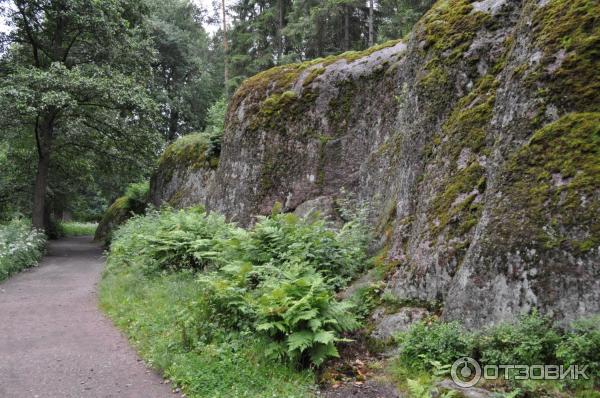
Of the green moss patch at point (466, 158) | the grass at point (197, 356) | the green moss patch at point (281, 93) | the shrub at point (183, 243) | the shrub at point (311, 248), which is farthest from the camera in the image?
the green moss patch at point (281, 93)

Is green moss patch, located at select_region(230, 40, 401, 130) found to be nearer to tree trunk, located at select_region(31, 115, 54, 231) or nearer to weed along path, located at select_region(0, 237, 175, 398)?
weed along path, located at select_region(0, 237, 175, 398)

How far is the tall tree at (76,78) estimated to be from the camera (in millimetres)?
16016

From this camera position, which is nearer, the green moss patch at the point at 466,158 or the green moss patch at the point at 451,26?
the green moss patch at the point at 466,158

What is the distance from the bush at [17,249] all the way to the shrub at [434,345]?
1134 centimetres

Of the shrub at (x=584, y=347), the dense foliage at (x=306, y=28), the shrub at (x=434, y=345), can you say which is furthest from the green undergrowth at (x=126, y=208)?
the shrub at (x=584, y=347)

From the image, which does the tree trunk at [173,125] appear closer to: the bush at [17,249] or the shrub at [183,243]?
the bush at [17,249]

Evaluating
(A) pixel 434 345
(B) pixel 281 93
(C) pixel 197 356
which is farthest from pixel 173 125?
(A) pixel 434 345

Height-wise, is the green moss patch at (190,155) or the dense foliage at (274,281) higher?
the green moss patch at (190,155)

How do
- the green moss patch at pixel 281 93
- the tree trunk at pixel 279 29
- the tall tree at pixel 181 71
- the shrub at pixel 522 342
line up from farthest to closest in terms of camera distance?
the tall tree at pixel 181 71 < the tree trunk at pixel 279 29 < the green moss patch at pixel 281 93 < the shrub at pixel 522 342

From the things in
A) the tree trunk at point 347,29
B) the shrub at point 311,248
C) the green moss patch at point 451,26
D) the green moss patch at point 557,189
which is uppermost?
the tree trunk at point 347,29

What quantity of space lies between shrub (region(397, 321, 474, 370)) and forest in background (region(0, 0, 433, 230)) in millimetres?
15282

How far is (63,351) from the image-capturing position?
630 centimetres

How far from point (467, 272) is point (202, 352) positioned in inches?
132

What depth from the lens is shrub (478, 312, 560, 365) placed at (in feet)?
12.7
